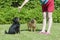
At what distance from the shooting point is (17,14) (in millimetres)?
14117

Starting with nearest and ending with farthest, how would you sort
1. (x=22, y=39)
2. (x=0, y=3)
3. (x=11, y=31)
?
(x=22, y=39) → (x=11, y=31) → (x=0, y=3)

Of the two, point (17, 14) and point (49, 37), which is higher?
point (17, 14)

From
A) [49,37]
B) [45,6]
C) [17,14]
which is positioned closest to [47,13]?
[45,6]

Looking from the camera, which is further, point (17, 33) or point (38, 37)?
point (17, 33)

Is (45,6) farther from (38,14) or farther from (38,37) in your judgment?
(38,14)

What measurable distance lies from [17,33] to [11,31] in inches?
9.7

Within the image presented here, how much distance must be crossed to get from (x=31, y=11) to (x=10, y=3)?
4.10ft

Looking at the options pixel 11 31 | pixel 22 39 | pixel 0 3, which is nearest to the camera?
pixel 22 39

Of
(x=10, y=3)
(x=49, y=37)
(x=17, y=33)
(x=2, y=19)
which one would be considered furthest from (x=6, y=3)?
(x=49, y=37)

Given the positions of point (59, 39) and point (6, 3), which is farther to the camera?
point (6, 3)

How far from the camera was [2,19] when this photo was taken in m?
13.9

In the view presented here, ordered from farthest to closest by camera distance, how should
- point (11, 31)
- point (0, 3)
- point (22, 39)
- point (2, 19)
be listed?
point (0, 3)
point (2, 19)
point (11, 31)
point (22, 39)

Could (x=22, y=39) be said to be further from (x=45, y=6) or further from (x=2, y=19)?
(x=2, y=19)

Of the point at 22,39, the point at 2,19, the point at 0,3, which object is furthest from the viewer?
the point at 0,3
